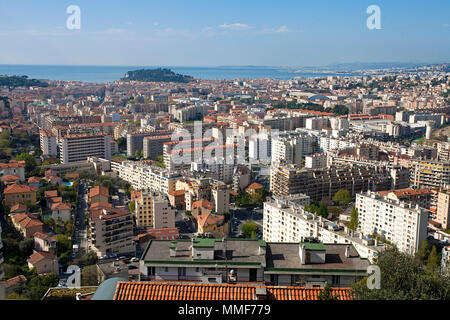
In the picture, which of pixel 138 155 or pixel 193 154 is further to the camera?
pixel 138 155

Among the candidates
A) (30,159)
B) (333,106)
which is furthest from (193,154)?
(333,106)

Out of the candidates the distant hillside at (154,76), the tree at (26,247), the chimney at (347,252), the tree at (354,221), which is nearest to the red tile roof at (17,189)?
the tree at (26,247)

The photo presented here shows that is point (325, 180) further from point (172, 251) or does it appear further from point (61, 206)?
point (172, 251)

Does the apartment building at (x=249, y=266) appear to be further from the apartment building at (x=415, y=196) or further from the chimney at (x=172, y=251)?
the apartment building at (x=415, y=196)
